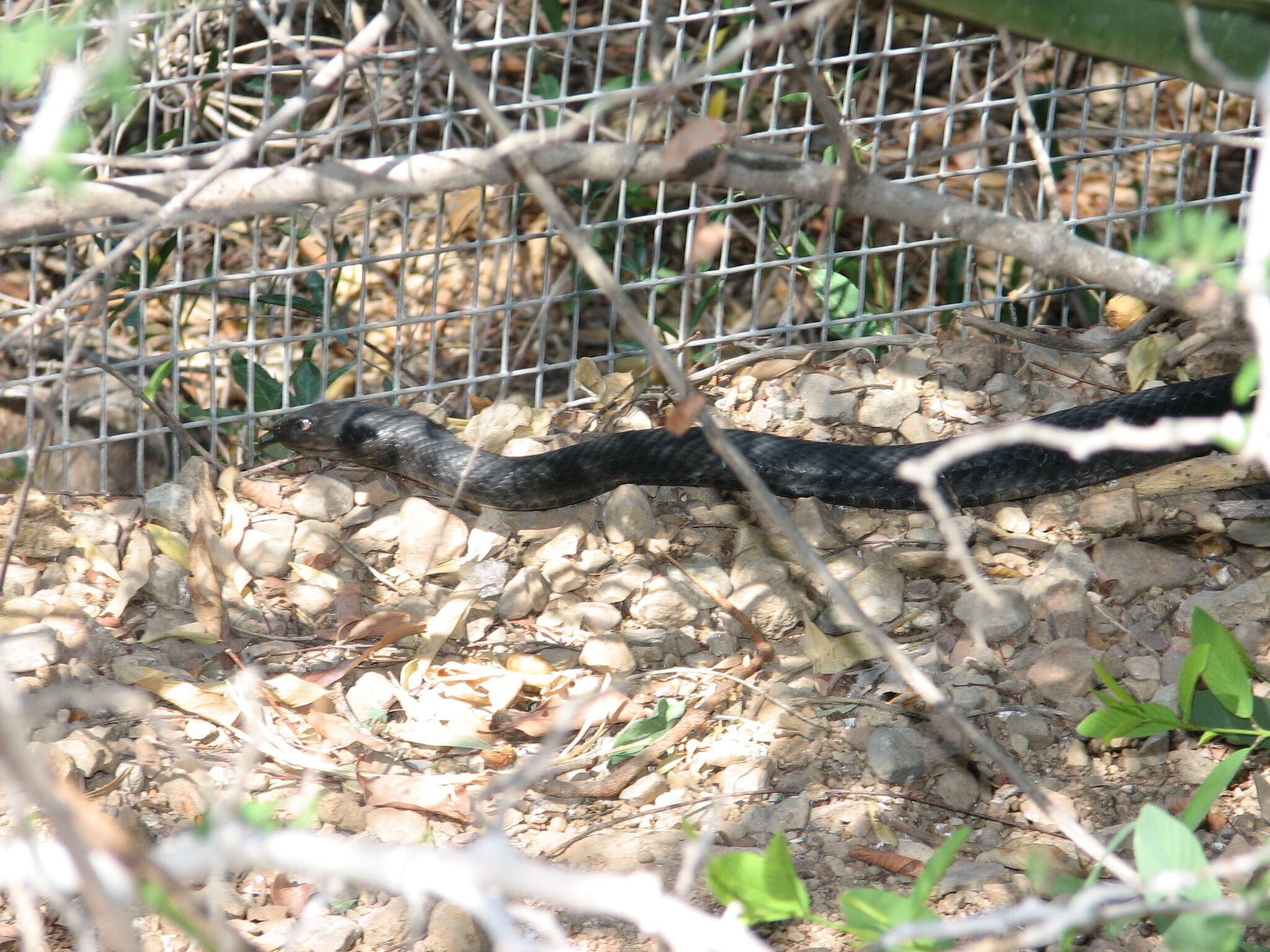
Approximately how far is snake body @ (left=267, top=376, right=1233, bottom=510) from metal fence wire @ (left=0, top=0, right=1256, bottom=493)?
0.14m

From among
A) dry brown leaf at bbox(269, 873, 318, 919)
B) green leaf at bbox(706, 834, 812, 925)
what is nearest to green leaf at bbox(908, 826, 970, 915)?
green leaf at bbox(706, 834, 812, 925)

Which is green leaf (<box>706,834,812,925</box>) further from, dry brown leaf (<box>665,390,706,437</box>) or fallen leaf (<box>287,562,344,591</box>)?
fallen leaf (<box>287,562,344,591</box>)

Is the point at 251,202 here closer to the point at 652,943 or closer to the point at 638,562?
the point at 652,943

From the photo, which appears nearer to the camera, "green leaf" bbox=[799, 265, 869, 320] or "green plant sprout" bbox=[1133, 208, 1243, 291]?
"green plant sprout" bbox=[1133, 208, 1243, 291]

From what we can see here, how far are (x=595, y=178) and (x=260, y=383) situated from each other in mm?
2052

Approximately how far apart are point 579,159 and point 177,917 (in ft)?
3.66

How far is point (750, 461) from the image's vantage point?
3010mm

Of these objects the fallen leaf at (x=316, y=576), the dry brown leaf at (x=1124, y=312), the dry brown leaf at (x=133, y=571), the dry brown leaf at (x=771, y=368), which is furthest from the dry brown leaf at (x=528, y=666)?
the dry brown leaf at (x=1124, y=312)

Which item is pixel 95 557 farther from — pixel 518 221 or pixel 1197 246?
pixel 1197 246

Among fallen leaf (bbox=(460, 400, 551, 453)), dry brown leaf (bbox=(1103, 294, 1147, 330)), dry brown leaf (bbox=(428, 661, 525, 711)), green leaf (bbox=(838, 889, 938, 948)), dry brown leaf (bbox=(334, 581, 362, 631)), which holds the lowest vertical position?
dry brown leaf (bbox=(428, 661, 525, 711))

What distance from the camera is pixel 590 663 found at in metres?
2.44

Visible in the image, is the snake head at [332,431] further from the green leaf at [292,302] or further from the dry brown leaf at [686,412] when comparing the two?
the dry brown leaf at [686,412]

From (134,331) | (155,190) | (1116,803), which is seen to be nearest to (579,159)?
(155,190)

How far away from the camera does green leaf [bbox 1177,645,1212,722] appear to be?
77.9 inches
